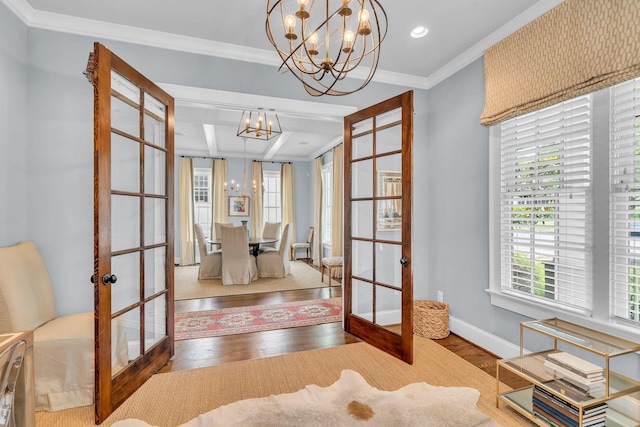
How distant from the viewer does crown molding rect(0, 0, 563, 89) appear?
2.37 m

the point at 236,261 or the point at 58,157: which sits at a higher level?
the point at 58,157

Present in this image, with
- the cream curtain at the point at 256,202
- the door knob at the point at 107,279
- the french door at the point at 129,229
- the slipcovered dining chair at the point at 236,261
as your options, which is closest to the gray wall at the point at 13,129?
the french door at the point at 129,229

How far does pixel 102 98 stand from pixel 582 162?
10.2 feet

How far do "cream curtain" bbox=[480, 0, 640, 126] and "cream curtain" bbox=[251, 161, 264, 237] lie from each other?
624cm

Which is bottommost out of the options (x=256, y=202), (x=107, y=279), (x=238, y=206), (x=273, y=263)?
(x=273, y=263)

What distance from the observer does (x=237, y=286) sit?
17.8 feet

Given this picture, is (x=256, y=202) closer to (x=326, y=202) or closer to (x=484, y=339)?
(x=326, y=202)

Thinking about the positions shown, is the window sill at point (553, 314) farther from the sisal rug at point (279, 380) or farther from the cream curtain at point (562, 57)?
the cream curtain at point (562, 57)

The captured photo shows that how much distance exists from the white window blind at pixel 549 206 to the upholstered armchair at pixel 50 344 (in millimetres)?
3078

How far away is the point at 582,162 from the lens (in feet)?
7.05

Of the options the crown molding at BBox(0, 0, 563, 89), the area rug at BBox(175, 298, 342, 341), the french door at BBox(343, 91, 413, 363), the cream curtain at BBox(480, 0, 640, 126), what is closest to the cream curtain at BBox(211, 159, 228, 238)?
the area rug at BBox(175, 298, 342, 341)

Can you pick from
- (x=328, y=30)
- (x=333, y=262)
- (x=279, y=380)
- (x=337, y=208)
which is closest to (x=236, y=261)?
(x=333, y=262)

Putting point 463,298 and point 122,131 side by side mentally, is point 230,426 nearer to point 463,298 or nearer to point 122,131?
point 122,131

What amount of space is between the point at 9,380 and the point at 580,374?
2675 mm
